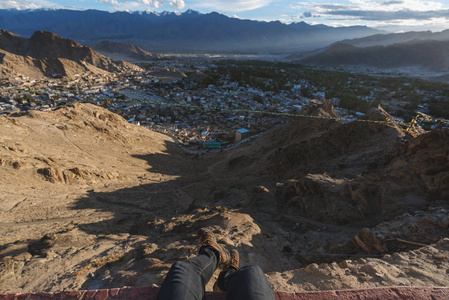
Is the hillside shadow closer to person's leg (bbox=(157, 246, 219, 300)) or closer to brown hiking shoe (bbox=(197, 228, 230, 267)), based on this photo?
brown hiking shoe (bbox=(197, 228, 230, 267))

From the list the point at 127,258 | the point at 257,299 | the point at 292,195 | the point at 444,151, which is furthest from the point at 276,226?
Result: the point at 444,151

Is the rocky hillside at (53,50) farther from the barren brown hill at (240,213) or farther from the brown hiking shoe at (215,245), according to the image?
the brown hiking shoe at (215,245)

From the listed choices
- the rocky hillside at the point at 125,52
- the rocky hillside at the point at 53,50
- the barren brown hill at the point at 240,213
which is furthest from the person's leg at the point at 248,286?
the rocky hillside at the point at 125,52

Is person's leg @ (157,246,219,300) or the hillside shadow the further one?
the hillside shadow

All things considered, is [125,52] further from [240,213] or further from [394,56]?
[240,213]


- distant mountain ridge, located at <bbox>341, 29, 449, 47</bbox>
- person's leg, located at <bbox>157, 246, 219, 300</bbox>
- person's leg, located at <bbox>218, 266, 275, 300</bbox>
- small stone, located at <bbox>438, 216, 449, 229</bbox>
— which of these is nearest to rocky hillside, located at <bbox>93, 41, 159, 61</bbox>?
person's leg, located at <bbox>157, 246, 219, 300</bbox>
